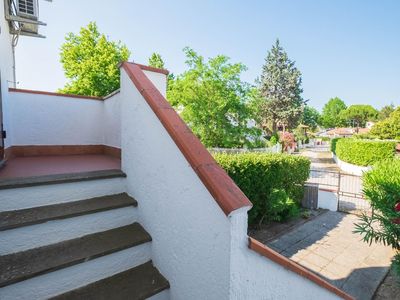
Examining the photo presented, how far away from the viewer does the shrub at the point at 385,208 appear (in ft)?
13.6

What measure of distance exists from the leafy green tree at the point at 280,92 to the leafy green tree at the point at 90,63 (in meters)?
27.8

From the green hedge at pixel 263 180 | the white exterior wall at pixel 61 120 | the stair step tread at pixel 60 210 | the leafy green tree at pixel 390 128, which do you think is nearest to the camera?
the stair step tread at pixel 60 210

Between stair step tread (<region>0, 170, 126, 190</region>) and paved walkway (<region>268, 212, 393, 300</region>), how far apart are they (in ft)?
16.5

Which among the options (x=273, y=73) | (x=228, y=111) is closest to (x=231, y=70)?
(x=228, y=111)

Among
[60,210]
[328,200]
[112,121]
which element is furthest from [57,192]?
[328,200]

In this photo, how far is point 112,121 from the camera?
4902 mm

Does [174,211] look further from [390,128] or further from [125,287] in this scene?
[390,128]

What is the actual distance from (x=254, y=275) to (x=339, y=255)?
568 cm

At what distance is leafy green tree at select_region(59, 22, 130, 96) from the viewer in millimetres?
20875

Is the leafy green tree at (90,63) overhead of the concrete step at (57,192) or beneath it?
overhead

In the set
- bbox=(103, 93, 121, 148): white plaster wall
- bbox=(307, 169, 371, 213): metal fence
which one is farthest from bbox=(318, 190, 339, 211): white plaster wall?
bbox=(103, 93, 121, 148): white plaster wall

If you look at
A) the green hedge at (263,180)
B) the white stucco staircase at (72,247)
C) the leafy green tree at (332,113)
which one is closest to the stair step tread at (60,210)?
the white stucco staircase at (72,247)

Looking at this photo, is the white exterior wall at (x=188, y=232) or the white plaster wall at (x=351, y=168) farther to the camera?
the white plaster wall at (x=351, y=168)

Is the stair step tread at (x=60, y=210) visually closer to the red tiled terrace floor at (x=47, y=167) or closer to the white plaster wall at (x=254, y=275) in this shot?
A: the red tiled terrace floor at (x=47, y=167)
